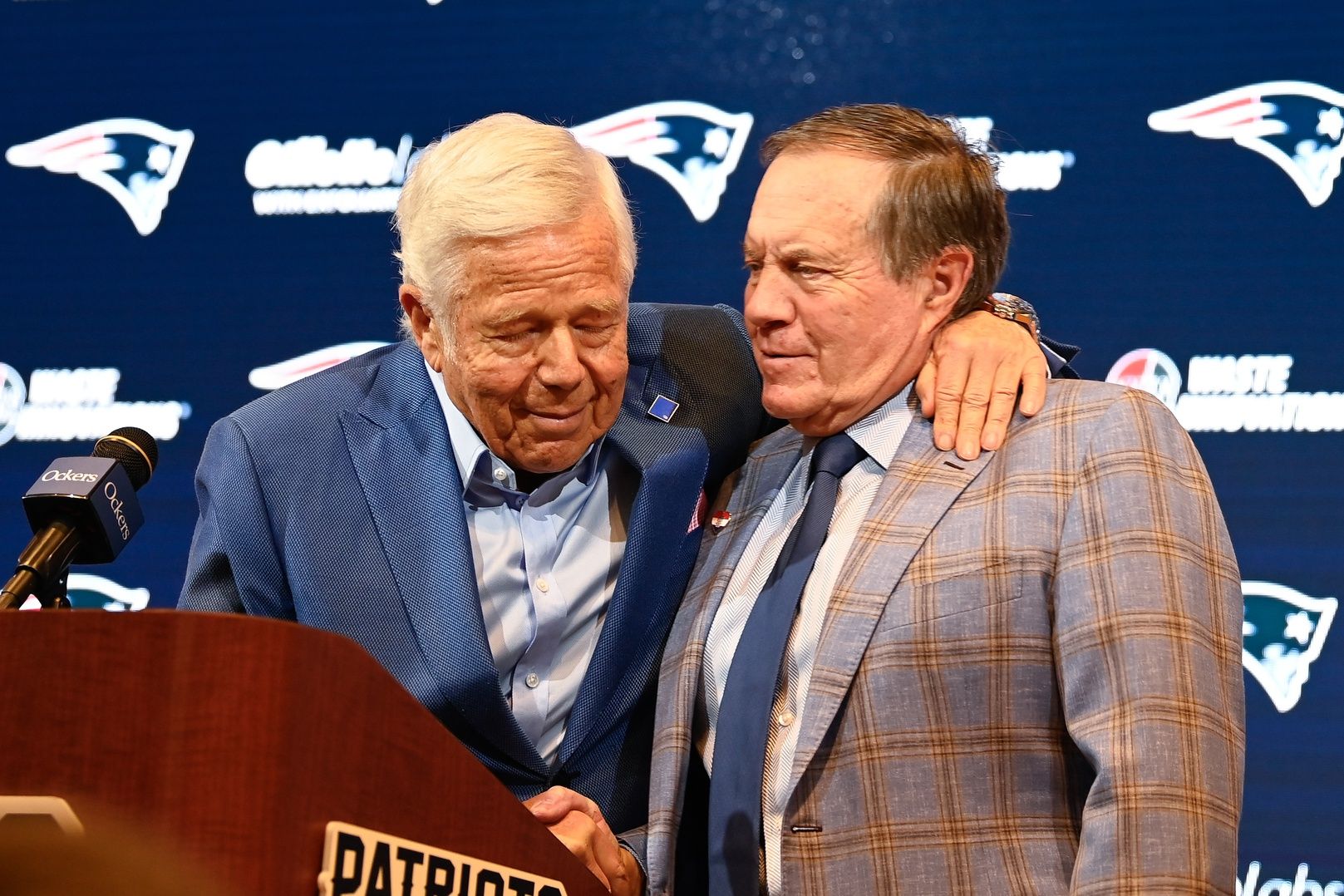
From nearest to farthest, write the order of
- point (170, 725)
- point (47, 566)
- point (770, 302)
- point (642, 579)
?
1. point (170, 725)
2. point (47, 566)
3. point (770, 302)
4. point (642, 579)

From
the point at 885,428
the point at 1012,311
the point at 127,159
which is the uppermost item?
the point at 127,159

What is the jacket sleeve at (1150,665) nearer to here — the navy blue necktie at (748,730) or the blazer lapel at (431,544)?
the navy blue necktie at (748,730)

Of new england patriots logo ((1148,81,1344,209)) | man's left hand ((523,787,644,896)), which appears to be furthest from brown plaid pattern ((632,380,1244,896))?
new england patriots logo ((1148,81,1344,209))

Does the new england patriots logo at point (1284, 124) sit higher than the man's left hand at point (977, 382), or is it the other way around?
the new england patriots logo at point (1284, 124)

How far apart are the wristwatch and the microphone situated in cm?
118

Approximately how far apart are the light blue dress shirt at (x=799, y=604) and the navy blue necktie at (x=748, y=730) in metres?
0.02

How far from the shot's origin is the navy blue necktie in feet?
5.67

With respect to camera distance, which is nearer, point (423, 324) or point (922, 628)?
point (922, 628)

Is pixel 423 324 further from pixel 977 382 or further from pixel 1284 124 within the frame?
pixel 1284 124

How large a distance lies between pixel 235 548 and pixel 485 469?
37 centimetres

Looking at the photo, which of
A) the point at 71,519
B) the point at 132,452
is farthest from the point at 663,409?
the point at 71,519

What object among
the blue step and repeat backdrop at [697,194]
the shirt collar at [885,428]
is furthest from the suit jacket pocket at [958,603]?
the blue step and repeat backdrop at [697,194]

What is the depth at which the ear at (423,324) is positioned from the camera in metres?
2.09

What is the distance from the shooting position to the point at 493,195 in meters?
1.95
